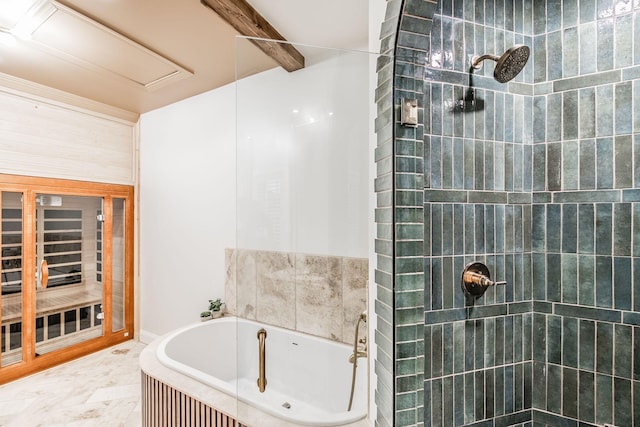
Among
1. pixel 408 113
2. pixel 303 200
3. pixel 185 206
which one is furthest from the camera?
pixel 185 206

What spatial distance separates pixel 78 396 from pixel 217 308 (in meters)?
1.26

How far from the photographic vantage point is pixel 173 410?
1.60 meters

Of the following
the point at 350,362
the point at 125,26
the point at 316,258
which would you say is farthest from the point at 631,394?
the point at 125,26

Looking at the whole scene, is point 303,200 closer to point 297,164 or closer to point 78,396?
point 297,164

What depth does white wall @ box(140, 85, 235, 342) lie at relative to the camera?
288 centimetres

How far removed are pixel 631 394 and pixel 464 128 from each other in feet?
3.92

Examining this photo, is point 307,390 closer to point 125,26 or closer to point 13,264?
point 125,26

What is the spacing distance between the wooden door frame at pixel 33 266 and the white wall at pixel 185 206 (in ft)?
0.48

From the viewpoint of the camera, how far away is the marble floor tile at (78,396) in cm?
216

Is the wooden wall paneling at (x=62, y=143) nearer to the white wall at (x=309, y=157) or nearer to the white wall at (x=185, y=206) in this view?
the white wall at (x=185, y=206)

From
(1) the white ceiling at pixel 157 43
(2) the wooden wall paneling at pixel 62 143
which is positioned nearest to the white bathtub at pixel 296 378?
(1) the white ceiling at pixel 157 43

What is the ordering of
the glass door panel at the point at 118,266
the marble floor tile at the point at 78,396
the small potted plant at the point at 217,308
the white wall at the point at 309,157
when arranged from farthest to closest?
1. the glass door panel at the point at 118,266
2. the small potted plant at the point at 217,308
3. the marble floor tile at the point at 78,396
4. the white wall at the point at 309,157

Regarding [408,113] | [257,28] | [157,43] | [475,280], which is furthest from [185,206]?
[475,280]

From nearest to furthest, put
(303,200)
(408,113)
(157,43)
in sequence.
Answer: (408,113) → (303,200) → (157,43)
